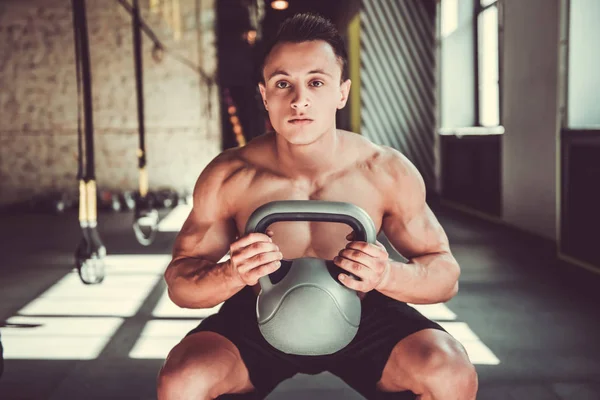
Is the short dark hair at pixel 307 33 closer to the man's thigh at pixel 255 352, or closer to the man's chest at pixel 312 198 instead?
the man's chest at pixel 312 198

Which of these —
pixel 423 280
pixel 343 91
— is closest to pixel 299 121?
pixel 343 91

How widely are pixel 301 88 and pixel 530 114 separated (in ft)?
12.3

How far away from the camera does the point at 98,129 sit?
26.4 feet

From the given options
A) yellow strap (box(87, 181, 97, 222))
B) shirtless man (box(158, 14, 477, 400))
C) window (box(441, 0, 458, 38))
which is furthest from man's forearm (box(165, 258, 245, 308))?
window (box(441, 0, 458, 38))

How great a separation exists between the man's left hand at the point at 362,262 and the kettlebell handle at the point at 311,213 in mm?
27

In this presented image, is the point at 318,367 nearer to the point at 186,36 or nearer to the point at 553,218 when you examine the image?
the point at 553,218

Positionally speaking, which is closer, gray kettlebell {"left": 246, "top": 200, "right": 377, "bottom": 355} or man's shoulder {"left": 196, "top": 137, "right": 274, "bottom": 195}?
gray kettlebell {"left": 246, "top": 200, "right": 377, "bottom": 355}

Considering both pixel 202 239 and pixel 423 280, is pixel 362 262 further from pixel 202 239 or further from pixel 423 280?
pixel 202 239

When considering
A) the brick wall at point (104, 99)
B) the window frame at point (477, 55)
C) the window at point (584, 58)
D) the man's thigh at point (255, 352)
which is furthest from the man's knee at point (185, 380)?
the brick wall at point (104, 99)

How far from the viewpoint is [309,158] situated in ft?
4.23

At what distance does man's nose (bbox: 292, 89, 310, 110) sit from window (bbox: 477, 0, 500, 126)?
4.67 m

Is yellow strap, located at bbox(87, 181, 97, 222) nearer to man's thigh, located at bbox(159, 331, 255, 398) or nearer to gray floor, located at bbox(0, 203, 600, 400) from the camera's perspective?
gray floor, located at bbox(0, 203, 600, 400)

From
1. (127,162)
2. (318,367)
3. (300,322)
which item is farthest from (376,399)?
(127,162)

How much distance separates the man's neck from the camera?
128 centimetres
